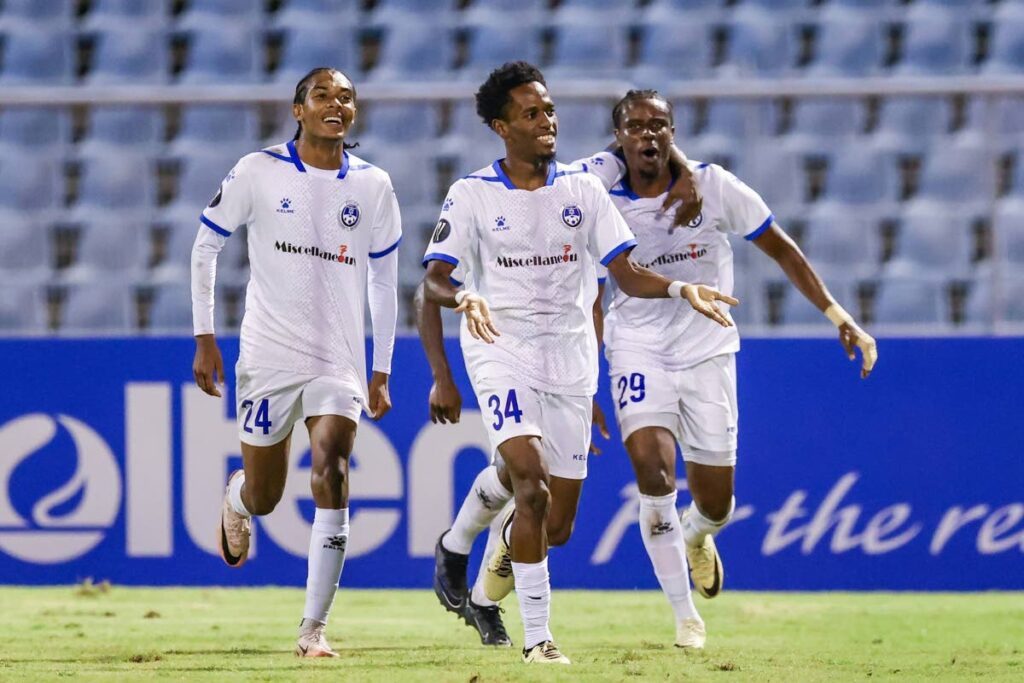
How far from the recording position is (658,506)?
21.0ft

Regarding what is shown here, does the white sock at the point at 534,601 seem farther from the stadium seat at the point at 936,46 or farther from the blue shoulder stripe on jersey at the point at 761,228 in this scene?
the stadium seat at the point at 936,46

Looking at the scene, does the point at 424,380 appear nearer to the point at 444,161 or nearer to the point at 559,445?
the point at 444,161

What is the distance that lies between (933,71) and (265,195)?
22.9 ft

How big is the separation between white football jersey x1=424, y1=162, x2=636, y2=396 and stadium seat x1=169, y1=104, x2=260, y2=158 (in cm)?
348

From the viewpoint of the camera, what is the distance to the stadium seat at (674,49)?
11781 mm

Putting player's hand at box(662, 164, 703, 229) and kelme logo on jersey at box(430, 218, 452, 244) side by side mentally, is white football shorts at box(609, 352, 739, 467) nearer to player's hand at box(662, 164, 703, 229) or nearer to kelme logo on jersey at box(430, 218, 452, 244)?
player's hand at box(662, 164, 703, 229)

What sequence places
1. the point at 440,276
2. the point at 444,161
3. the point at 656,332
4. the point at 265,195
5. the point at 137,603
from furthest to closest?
the point at 444,161, the point at 137,603, the point at 656,332, the point at 265,195, the point at 440,276

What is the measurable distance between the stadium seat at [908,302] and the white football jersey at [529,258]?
3.83 metres

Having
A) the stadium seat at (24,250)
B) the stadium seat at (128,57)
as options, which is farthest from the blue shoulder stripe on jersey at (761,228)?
the stadium seat at (128,57)

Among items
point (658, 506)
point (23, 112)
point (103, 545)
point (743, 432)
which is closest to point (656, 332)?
point (658, 506)

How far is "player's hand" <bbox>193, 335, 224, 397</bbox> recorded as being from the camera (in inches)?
239

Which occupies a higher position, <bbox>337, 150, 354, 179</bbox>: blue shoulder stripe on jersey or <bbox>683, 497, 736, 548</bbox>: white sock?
<bbox>337, 150, 354, 179</bbox>: blue shoulder stripe on jersey

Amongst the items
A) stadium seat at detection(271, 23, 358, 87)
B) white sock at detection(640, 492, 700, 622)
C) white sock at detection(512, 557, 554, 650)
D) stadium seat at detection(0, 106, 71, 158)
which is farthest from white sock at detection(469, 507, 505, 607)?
stadium seat at detection(271, 23, 358, 87)

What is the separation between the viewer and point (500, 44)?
11914 millimetres
